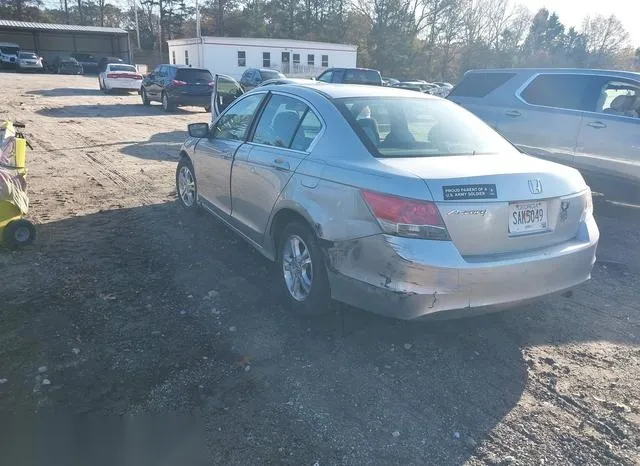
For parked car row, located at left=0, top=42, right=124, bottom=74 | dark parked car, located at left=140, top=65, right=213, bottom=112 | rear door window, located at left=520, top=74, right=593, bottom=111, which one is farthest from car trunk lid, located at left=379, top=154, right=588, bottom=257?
parked car row, located at left=0, top=42, right=124, bottom=74

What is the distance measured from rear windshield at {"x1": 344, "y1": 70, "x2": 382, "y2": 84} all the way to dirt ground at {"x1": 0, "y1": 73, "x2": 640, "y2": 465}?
14.3 m

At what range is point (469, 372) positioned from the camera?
10.8ft

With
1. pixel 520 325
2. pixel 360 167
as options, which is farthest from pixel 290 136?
pixel 520 325

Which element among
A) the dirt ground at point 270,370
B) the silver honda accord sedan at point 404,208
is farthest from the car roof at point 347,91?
the dirt ground at point 270,370

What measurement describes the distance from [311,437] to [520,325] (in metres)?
2.07

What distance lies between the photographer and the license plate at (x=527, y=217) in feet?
10.2

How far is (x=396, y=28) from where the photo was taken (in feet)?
198

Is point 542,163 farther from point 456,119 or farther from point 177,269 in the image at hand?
point 177,269

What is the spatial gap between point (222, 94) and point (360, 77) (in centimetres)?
695

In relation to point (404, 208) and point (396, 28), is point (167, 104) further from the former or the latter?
point (396, 28)

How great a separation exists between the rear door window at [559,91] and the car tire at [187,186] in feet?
16.9

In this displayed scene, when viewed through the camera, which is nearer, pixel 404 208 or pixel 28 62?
pixel 404 208

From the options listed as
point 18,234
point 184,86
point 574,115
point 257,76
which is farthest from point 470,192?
point 257,76

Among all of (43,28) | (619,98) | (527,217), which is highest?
(43,28)
